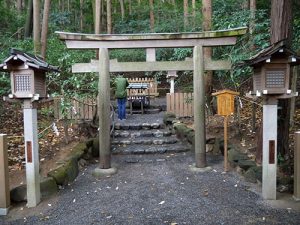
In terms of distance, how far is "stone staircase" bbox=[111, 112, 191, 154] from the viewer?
27.6ft

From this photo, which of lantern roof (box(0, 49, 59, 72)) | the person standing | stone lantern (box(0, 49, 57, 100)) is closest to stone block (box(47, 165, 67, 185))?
stone lantern (box(0, 49, 57, 100))

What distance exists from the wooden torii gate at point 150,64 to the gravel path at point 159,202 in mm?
648

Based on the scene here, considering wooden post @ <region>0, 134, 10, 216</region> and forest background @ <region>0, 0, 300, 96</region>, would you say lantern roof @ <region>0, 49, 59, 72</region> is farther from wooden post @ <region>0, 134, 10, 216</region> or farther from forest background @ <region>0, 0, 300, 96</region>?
forest background @ <region>0, 0, 300, 96</region>

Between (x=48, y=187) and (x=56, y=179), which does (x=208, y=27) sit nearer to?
(x=56, y=179)

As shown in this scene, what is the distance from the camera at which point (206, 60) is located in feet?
22.2

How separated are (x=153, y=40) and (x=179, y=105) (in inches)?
206

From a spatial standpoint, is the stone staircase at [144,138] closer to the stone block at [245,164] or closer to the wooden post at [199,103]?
the wooden post at [199,103]

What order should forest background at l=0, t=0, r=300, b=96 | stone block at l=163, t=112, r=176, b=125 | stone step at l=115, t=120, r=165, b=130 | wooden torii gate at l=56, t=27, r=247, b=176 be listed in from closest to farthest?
wooden torii gate at l=56, t=27, r=247, b=176, forest background at l=0, t=0, r=300, b=96, stone step at l=115, t=120, r=165, b=130, stone block at l=163, t=112, r=176, b=125

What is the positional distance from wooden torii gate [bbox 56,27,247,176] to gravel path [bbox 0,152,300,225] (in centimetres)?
65

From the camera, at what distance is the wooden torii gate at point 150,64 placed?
21.6 ft

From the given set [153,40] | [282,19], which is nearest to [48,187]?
[153,40]

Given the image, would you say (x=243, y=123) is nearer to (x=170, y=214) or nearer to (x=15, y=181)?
(x=170, y=214)

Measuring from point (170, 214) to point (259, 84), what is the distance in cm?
262

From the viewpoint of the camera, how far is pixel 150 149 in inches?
331
